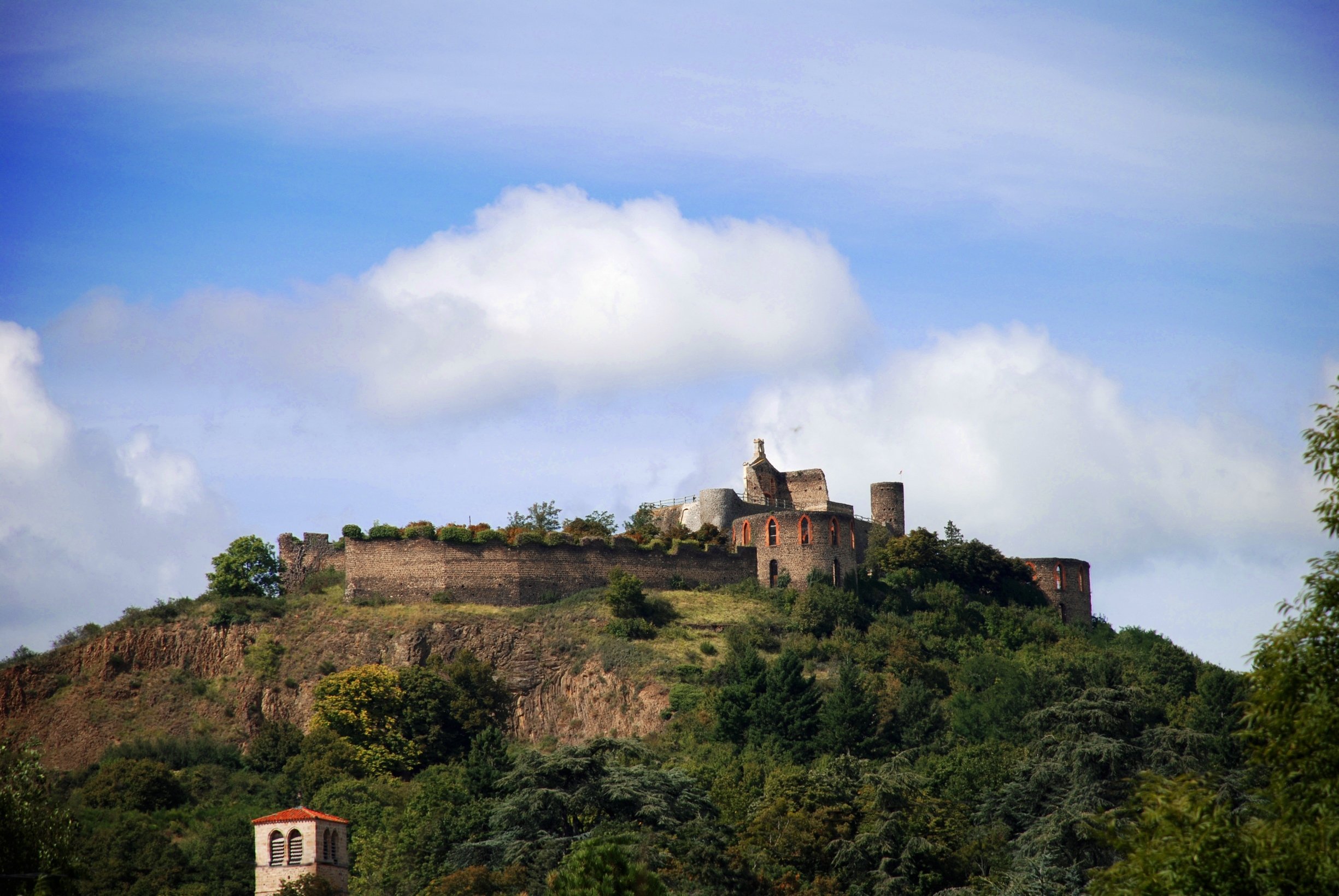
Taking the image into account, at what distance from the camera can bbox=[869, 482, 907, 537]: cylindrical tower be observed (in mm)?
81875

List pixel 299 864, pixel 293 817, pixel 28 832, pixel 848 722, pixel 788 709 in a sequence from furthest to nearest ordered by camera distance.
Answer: pixel 788 709, pixel 848 722, pixel 293 817, pixel 299 864, pixel 28 832

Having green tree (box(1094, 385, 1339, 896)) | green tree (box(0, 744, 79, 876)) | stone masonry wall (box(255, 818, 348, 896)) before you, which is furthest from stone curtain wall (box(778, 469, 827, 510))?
green tree (box(1094, 385, 1339, 896))

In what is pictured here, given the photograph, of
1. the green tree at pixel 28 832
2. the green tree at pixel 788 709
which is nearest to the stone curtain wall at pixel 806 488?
the green tree at pixel 788 709

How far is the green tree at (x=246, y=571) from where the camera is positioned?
76.6 metres

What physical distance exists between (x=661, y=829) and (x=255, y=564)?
35.4 metres

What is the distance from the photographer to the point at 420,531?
7250 centimetres

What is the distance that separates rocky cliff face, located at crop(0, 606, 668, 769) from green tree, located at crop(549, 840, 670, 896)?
951 inches

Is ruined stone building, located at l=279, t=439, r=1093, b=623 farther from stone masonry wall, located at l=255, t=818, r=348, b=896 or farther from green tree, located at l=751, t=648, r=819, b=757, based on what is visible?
stone masonry wall, located at l=255, t=818, r=348, b=896

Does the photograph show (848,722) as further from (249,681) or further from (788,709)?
(249,681)

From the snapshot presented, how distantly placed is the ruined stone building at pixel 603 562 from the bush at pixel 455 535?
0.24 metres

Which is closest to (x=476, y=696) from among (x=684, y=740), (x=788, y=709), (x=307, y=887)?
(x=684, y=740)

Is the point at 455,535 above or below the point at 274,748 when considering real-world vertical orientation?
above

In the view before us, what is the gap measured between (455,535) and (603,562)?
6637 mm

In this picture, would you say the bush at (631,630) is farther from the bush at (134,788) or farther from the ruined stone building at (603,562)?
the bush at (134,788)
